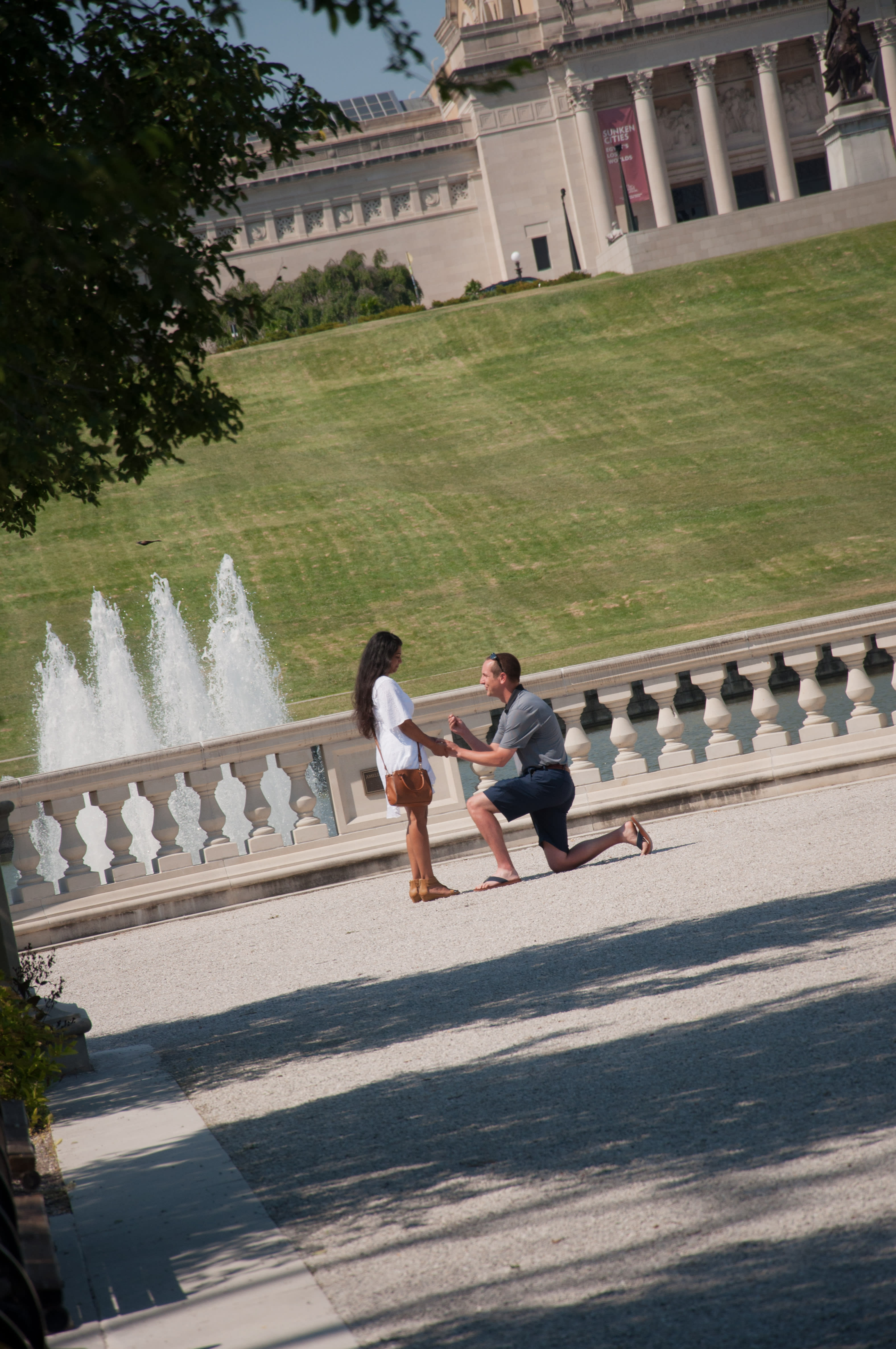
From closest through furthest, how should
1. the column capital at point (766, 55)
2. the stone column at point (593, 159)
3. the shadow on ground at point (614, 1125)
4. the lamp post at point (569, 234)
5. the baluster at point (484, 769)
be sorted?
the shadow on ground at point (614, 1125) → the baluster at point (484, 769) → the stone column at point (593, 159) → the column capital at point (766, 55) → the lamp post at point (569, 234)

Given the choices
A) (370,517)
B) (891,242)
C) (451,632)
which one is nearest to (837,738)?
(451,632)

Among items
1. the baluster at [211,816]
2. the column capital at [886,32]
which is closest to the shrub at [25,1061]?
the baluster at [211,816]

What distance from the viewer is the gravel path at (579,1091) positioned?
3.10 meters

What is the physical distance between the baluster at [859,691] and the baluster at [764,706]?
0.60 metres

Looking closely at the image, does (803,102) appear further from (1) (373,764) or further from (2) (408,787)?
(2) (408,787)

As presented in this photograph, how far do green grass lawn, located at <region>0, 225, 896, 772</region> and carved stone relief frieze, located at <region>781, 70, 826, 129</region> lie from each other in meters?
39.7

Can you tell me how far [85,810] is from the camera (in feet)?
60.7

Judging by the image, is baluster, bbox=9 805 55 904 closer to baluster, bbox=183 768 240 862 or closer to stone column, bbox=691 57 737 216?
baluster, bbox=183 768 240 862

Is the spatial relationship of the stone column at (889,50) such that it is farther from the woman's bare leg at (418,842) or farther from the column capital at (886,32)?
the woman's bare leg at (418,842)

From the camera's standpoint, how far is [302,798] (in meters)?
10.4

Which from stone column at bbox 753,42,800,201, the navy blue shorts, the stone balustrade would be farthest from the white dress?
stone column at bbox 753,42,800,201

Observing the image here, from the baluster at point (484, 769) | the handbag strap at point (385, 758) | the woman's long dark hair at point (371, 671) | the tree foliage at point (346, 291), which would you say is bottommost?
the baluster at point (484, 769)

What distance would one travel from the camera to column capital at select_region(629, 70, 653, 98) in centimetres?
7419

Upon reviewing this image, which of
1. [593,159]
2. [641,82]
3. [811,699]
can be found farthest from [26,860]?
[641,82]
